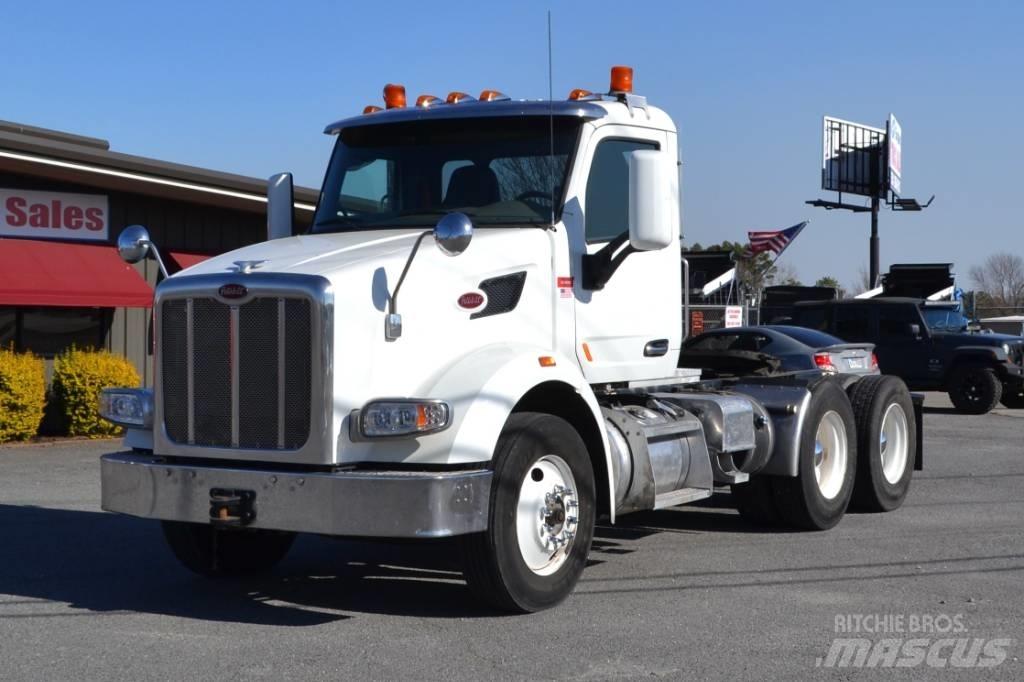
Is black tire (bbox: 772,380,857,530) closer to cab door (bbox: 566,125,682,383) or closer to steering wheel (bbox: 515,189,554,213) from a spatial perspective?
cab door (bbox: 566,125,682,383)

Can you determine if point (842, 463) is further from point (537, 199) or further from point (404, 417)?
point (404, 417)

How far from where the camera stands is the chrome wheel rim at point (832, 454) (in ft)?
31.6

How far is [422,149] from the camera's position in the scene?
782cm

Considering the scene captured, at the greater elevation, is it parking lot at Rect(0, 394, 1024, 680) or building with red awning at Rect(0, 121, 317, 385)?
building with red awning at Rect(0, 121, 317, 385)

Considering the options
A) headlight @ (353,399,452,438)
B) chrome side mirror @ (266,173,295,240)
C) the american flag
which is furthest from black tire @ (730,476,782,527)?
the american flag

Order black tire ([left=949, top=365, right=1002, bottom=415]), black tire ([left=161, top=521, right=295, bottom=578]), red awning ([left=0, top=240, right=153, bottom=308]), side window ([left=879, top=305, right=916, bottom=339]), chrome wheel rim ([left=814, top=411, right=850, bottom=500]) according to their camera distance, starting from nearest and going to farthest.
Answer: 1. black tire ([left=161, top=521, right=295, bottom=578])
2. chrome wheel rim ([left=814, top=411, right=850, bottom=500])
3. red awning ([left=0, top=240, right=153, bottom=308])
4. black tire ([left=949, top=365, right=1002, bottom=415])
5. side window ([left=879, top=305, right=916, bottom=339])

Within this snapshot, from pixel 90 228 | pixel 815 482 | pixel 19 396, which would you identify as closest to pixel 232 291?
pixel 815 482

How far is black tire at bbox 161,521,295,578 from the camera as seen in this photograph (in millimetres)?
7430

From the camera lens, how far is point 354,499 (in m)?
5.96

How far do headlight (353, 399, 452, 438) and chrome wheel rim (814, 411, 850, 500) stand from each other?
4.46m

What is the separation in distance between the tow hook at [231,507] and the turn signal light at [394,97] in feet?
10.1

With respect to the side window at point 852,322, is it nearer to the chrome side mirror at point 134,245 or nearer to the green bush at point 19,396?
the green bush at point 19,396

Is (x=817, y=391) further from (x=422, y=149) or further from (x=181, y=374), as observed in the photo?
(x=181, y=374)

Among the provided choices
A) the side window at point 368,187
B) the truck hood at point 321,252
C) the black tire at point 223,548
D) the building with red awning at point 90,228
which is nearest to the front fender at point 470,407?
the truck hood at point 321,252
